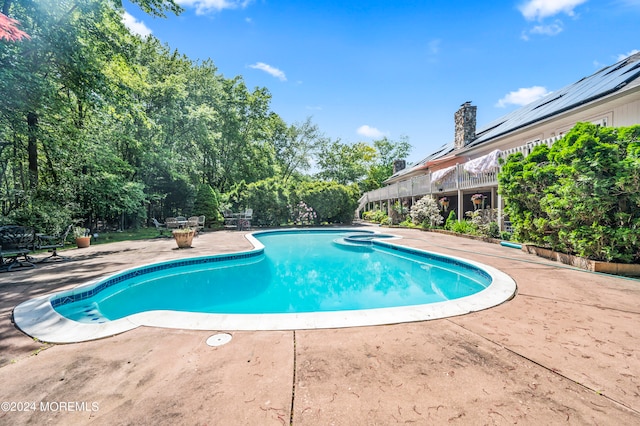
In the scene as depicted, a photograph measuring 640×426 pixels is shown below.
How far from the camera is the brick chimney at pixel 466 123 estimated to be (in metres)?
15.5

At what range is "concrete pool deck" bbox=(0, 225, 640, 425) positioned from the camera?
5.69 feet

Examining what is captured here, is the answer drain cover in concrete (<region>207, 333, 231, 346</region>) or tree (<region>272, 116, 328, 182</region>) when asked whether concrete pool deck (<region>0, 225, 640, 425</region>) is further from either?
tree (<region>272, 116, 328, 182</region>)

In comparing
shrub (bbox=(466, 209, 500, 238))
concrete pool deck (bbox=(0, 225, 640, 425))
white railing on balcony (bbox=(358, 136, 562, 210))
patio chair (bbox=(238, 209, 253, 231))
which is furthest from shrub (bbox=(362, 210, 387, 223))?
concrete pool deck (bbox=(0, 225, 640, 425))

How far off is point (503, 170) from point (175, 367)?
9.69m

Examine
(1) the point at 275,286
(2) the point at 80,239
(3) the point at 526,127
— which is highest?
(3) the point at 526,127

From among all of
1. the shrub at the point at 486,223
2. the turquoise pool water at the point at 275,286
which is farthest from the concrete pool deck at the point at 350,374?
the shrub at the point at 486,223

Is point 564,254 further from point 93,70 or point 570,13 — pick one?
point 93,70

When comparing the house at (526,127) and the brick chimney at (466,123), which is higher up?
the brick chimney at (466,123)

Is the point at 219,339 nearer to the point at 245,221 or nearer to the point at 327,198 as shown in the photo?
the point at 245,221

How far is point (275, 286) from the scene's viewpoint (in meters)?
6.44

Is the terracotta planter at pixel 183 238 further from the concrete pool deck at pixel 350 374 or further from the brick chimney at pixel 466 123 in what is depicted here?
the brick chimney at pixel 466 123

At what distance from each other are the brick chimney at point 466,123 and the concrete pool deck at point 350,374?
47.3 ft

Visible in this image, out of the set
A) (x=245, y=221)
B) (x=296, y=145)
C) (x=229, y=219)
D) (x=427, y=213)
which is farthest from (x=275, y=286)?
(x=296, y=145)

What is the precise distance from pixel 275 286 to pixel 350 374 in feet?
14.9
